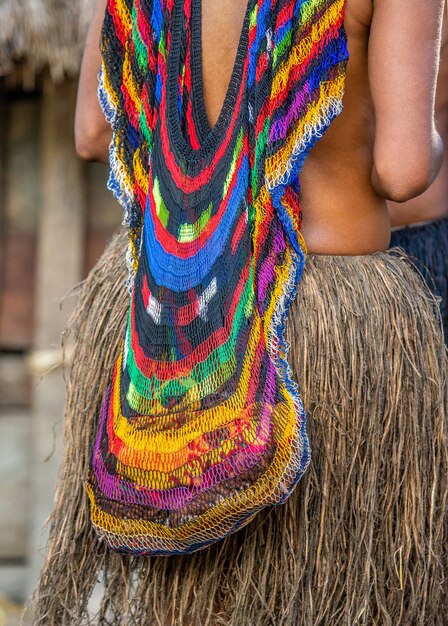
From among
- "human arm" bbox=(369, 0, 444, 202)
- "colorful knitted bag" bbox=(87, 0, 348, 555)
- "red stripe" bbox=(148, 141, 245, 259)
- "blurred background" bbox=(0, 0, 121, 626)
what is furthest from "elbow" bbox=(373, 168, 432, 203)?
"blurred background" bbox=(0, 0, 121, 626)

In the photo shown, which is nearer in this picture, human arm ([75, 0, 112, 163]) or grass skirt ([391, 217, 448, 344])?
human arm ([75, 0, 112, 163])

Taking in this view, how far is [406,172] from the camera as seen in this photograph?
1909 millimetres

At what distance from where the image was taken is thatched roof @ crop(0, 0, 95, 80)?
13.5ft

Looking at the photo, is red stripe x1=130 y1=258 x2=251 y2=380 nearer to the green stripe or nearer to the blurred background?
the green stripe

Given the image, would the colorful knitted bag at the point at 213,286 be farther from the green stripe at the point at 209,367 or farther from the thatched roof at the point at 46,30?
the thatched roof at the point at 46,30

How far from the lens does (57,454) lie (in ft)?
15.6

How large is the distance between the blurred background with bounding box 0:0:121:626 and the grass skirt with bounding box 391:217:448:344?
2.33 m

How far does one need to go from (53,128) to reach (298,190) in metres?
2.88

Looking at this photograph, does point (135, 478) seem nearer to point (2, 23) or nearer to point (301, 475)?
point (301, 475)

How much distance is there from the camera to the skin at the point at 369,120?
1874 millimetres

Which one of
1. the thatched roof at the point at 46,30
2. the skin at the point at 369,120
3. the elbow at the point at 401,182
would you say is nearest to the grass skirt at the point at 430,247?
the skin at the point at 369,120

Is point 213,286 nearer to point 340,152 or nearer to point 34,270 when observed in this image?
point 340,152

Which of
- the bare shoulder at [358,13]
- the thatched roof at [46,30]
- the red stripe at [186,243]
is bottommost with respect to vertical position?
the red stripe at [186,243]

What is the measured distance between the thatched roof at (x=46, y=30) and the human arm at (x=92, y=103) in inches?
76.9
